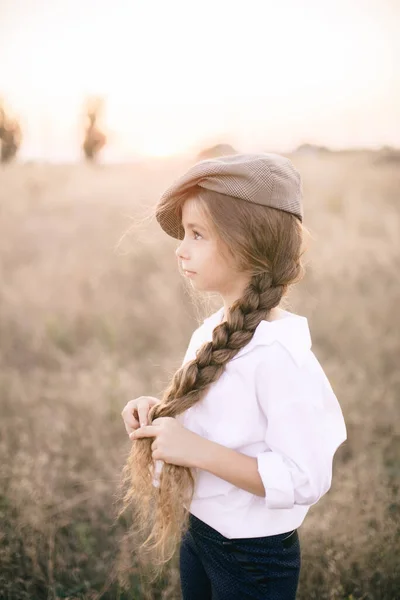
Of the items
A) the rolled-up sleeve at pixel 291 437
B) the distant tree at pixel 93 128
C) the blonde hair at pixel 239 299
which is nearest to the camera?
the rolled-up sleeve at pixel 291 437

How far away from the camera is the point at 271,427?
116 centimetres

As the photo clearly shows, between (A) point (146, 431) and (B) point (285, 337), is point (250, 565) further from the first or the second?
(B) point (285, 337)

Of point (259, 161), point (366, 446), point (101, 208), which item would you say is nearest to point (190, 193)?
point (259, 161)

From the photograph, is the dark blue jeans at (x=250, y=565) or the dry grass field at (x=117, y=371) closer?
the dark blue jeans at (x=250, y=565)

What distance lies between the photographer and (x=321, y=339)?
4895 millimetres

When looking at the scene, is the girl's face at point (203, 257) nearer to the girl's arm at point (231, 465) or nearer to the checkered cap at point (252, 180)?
the checkered cap at point (252, 180)

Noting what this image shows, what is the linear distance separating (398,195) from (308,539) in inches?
318

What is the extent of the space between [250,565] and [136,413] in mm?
507

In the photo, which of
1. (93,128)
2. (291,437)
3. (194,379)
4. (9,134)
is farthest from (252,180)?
(93,128)

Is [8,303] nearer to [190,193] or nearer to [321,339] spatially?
[321,339]

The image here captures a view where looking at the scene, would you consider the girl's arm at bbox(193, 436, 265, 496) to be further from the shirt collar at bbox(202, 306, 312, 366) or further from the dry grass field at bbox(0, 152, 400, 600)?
the dry grass field at bbox(0, 152, 400, 600)

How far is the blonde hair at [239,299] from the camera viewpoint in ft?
4.12

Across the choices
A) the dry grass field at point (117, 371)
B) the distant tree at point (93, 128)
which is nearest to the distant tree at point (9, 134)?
the dry grass field at point (117, 371)

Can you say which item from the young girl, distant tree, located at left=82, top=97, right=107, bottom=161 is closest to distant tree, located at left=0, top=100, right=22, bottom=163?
distant tree, located at left=82, top=97, right=107, bottom=161
